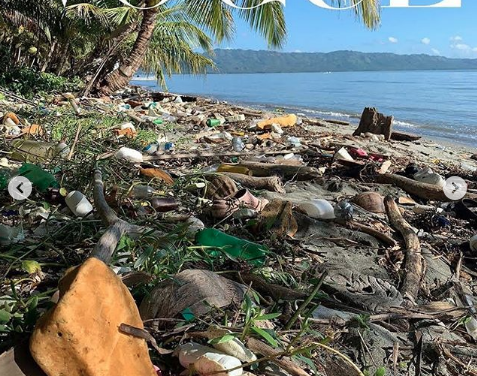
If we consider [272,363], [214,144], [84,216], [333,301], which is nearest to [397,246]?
[333,301]

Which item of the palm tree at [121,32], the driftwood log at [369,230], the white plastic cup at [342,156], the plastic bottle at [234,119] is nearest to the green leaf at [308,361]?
the driftwood log at [369,230]

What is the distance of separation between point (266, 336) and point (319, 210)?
1446 millimetres

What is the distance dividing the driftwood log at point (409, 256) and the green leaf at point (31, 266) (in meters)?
1.36

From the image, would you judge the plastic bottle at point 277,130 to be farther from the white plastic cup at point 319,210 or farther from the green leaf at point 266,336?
the green leaf at point 266,336

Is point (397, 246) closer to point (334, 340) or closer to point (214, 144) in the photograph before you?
point (334, 340)

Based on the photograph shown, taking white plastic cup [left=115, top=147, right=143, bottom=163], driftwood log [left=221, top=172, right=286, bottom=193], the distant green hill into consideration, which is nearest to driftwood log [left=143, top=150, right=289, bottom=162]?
white plastic cup [left=115, top=147, right=143, bottom=163]

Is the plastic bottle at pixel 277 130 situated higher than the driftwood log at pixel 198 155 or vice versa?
the plastic bottle at pixel 277 130

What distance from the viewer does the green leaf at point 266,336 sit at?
1240mm

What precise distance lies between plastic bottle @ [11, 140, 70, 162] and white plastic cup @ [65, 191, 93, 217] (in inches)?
32.2

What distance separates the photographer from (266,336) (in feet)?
4.10

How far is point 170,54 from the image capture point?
15.3 meters

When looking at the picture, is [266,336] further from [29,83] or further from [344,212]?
[29,83]

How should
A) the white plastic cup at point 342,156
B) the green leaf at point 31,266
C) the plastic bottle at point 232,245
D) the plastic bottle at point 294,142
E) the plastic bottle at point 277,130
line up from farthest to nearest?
the plastic bottle at point 277,130 → the plastic bottle at point 294,142 → the white plastic cup at point 342,156 → the plastic bottle at point 232,245 → the green leaf at point 31,266

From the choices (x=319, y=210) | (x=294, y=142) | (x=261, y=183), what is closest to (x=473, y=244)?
(x=319, y=210)
